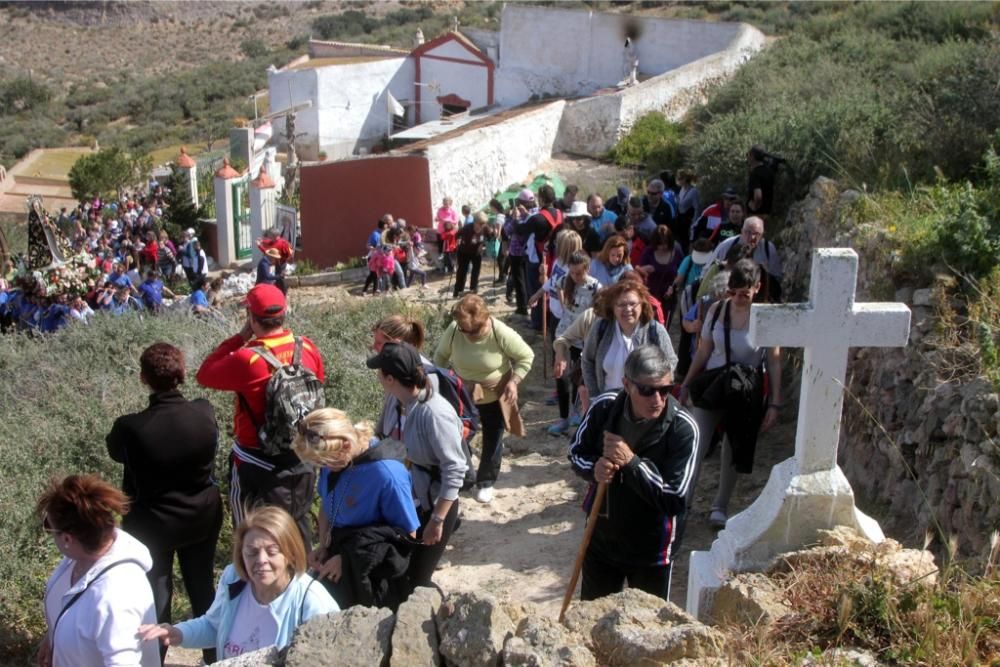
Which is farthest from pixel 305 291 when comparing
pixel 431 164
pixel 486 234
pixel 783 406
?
pixel 783 406

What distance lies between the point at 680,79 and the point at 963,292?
738 inches

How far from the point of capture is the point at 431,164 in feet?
59.0

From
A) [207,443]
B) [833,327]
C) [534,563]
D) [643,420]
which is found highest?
[833,327]

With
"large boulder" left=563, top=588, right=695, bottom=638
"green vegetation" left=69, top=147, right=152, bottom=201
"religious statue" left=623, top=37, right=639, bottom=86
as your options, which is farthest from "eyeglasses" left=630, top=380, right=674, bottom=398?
"green vegetation" left=69, top=147, right=152, bottom=201

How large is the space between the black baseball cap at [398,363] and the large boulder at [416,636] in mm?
1565

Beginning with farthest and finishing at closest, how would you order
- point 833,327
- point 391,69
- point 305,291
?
point 391,69
point 305,291
point 833,327

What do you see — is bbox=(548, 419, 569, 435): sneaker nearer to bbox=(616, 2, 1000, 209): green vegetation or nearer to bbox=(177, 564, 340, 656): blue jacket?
bbox=(616, 2, 1000, 209): green vegetation

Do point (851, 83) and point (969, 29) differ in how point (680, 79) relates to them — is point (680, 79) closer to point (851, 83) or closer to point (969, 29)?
point (969, 29)

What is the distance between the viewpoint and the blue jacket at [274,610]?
3404 mm

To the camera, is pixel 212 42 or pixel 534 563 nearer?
pixel 534 563

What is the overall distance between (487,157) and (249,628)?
16.7 meters

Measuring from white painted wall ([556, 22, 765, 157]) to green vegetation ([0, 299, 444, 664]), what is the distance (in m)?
Answer: 12.3

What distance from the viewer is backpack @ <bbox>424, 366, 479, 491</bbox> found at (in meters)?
4.79

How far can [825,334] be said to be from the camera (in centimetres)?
372
